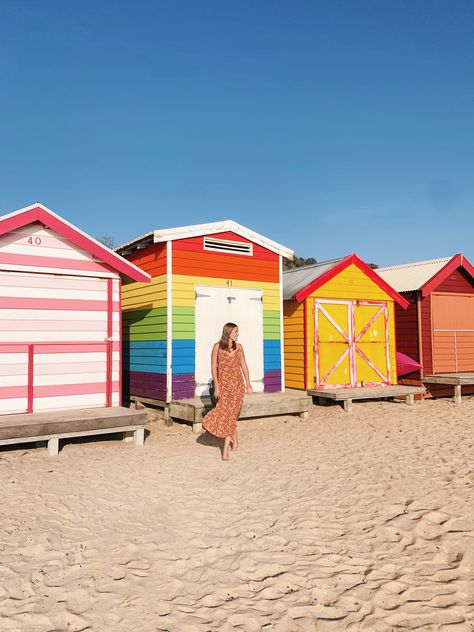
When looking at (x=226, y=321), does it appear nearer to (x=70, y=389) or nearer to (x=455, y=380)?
(x=70, y=389)

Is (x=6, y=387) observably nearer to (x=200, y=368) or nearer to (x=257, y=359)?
(x=200, y=368)

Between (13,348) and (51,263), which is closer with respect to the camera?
(13,348)

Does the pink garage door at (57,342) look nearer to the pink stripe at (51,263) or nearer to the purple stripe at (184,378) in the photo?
the pink stripe at (51,263)

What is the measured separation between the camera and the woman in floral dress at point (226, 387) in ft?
22.8

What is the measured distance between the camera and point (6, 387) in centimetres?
737

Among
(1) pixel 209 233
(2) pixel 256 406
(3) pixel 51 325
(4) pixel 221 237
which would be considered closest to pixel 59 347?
(3) pixel 51 325

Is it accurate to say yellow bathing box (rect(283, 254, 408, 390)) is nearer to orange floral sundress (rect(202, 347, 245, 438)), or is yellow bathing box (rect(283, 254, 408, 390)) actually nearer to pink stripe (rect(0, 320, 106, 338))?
orange floral sundress (rect(202, 347, 245, 438))

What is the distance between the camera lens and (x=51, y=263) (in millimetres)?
7871

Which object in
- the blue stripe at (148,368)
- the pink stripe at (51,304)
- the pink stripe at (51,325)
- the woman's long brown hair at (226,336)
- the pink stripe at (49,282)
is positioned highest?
the pink stripe at (49,282)

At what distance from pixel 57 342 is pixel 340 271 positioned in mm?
7236

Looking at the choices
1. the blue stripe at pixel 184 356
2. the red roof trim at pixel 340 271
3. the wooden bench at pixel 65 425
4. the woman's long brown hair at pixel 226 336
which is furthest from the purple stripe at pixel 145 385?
the red roof trim at pixel 340 271

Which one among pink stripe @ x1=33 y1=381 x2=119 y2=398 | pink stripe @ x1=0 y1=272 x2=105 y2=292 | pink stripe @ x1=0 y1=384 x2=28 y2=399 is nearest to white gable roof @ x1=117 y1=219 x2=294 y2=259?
pink stripe @ x1=0 y1=272 x2=105 y2=292

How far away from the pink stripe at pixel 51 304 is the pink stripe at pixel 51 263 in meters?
0.53

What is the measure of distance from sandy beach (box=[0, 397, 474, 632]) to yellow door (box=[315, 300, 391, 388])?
4.40 metres
